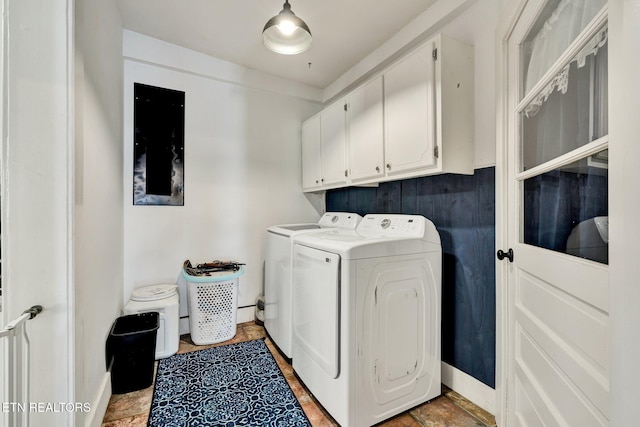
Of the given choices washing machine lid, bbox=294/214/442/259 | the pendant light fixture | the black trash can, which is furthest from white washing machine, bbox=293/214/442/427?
the pendant light fixture

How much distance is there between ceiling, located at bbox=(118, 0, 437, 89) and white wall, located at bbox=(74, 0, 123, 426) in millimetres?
315

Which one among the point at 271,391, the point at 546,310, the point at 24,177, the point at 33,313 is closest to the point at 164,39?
the point at 24,177

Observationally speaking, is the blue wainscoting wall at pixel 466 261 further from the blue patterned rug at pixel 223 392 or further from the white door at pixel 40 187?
the white door at pixel 40 187

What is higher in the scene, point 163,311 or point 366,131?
point 366,131

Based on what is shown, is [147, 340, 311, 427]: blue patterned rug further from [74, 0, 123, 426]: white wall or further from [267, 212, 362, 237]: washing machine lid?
[267, 212, 362, 237]: washing machine lid

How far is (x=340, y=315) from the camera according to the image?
143cm

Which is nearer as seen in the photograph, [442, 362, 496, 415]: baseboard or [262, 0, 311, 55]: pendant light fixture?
[442, 362, 496, 415]: baseboard

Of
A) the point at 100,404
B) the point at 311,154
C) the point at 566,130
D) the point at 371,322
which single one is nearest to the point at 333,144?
the point at 311,154

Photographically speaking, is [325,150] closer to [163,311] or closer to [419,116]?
[419,116]

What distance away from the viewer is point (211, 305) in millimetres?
2312

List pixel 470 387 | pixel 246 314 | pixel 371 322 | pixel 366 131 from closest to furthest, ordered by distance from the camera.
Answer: pixel 371 322 < pixel 470 387 < pixel 366 131 < pixel 246 314

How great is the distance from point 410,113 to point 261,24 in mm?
1382

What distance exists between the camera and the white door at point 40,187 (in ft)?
3.02

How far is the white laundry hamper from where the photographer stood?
2.28 meters
